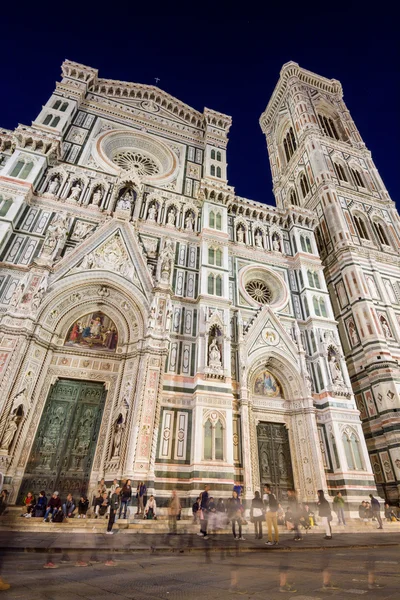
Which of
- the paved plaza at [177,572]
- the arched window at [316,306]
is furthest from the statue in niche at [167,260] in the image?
the paved plaza at [177,572]

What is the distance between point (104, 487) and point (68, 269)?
8616 millimetres

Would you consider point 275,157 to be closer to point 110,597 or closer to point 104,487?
point 104,487

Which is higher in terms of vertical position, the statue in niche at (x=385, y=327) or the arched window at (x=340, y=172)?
the arched window at (x=340, y=172)

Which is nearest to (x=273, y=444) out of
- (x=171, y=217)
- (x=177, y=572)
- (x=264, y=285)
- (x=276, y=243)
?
(x=264, y=285)

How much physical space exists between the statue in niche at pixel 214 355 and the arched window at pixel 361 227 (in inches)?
600

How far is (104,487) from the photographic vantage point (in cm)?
1064

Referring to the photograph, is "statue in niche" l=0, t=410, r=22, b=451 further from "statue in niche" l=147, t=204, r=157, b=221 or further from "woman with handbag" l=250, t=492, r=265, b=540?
"statue in niche" l=147, t=204, r=157, b=221

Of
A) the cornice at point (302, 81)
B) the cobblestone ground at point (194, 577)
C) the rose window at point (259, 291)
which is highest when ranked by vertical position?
the cornice at point (302, 81)

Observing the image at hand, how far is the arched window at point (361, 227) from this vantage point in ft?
76.0

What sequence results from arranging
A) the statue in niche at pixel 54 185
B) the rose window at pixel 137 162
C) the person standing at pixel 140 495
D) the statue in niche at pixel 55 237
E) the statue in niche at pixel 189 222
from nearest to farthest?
the person standing at pixel 140 495
the statue in niche at pixel 55 237
the statue in niche at pixel 54 185
the statue in niche at pixel 189 222
the rose window at pixel 137 162

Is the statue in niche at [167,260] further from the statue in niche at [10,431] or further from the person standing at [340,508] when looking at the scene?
the person standing at [340,508]

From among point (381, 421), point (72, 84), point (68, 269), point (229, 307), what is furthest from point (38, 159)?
point (381, 421)

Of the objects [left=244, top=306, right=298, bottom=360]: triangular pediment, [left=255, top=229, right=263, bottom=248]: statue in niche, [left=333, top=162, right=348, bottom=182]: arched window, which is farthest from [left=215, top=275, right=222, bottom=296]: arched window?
[left=333, top=162, right=348, bottom=182]: arched window

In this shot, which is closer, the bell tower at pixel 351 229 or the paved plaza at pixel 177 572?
the paved plaza at pixel 177 572
